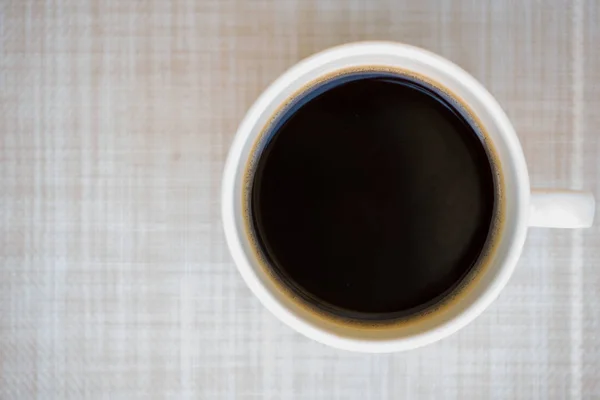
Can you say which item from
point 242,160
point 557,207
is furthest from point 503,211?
point 242,160

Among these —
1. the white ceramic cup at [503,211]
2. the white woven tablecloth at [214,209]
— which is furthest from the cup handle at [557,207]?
the white woven tablecloth at [214,209]

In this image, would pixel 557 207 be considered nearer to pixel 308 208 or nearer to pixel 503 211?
pixel 503 211

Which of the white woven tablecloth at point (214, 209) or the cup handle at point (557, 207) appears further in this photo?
the white woven tablecloth at point (214, 209)

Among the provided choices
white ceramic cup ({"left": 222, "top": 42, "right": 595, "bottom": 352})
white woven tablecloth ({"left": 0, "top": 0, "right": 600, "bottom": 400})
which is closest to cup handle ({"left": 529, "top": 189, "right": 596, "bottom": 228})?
white ceramic cup ({"left": 222, "top": 42, "right": 595, "bottom": 352})

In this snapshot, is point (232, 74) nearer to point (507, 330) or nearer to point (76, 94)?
point (76, 94)

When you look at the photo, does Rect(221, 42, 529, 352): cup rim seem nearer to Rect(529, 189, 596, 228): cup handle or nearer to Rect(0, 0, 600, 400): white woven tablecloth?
Rect(529, 189, 596, 228): cup handle

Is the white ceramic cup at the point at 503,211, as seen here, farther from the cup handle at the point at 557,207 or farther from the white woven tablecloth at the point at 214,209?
the white woven tablecloth at the point at 214,209

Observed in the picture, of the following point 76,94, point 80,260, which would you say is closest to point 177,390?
point 80,260
